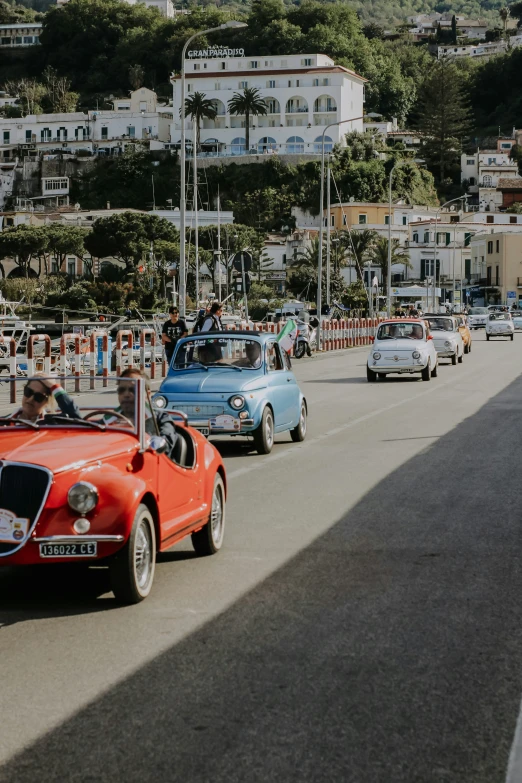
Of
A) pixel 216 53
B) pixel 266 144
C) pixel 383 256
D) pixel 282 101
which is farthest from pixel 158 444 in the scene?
pixel 216 53

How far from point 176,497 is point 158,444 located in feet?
1.43

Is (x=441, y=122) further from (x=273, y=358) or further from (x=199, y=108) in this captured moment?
(x=273, y=358)

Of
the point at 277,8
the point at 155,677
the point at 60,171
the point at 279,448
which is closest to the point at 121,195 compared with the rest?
the point at 60,171

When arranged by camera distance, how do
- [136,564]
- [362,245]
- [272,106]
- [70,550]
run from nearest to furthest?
[70,550], [136,564], [362,245], [272,106]

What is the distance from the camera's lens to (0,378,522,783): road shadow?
5.22 metres

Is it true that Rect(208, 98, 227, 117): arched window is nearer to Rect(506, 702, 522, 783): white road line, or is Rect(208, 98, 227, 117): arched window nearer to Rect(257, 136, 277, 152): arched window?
Rect(257, 136, 277, 152): arched window

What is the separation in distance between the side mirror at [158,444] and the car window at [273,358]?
8400mm

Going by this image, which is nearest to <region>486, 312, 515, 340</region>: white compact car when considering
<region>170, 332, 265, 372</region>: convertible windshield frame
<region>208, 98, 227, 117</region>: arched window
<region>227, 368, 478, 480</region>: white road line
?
<region>227, 368, 478, 480</region>: white road line

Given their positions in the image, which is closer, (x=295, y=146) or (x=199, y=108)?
(x=295, y=146)

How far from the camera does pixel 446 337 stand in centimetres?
4053

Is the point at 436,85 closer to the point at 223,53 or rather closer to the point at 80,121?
the point at 223,53

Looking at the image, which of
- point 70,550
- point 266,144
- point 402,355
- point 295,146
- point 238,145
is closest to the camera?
point 70,550

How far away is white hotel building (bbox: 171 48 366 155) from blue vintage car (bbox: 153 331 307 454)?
489ft

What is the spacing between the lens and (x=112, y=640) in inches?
283
